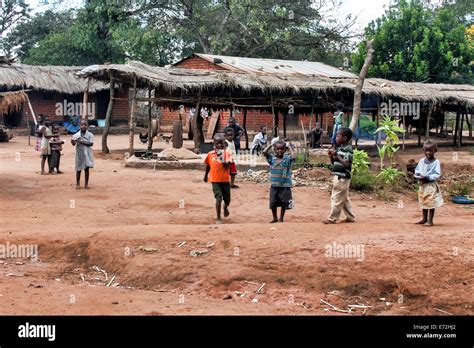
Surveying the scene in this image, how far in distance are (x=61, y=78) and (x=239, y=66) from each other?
9693 mm

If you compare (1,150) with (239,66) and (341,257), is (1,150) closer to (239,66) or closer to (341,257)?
(239,66)

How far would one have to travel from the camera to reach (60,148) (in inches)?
630

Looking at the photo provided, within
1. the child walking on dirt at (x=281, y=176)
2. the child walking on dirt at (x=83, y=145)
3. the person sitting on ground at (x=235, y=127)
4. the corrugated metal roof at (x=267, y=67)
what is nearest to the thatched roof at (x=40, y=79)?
the corrugated metal roof at (x=267, y=67)

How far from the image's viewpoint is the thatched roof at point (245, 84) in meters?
20.2

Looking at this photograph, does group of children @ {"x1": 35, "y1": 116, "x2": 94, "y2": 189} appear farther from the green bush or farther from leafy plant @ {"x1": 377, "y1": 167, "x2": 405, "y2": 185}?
the green bush

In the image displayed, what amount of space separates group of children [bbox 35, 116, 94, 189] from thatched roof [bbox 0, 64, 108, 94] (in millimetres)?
14217

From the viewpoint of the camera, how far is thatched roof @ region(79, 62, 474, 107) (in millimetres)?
20250

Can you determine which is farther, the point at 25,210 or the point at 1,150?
the point at 1,150

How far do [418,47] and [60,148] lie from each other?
20751 mm

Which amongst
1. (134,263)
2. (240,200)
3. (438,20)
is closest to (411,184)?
(240,200)

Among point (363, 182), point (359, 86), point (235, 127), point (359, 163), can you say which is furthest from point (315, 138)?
point (363, 182)

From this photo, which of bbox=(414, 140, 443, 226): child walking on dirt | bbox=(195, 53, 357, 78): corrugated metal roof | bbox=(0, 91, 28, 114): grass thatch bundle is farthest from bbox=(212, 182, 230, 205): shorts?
bbox=(0, 91, 28, 114): grass thatch bundle

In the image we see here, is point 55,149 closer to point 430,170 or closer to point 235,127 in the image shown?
point 235,127
